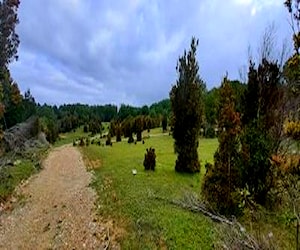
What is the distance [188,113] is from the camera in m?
23.1

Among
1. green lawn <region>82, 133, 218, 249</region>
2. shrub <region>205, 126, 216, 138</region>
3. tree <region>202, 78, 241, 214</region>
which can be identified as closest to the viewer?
green lawn <region>82, 133, 218, 249</region>

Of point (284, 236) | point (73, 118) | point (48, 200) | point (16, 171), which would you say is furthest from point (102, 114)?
point (284, 236)

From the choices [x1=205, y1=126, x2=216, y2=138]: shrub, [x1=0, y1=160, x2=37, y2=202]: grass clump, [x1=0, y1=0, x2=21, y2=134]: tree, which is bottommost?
[x1=0, y1=160, x2=37, y2=202]: grass clump

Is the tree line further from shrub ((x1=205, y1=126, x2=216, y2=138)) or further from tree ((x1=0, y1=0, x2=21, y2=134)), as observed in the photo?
shrub ((x1=205, y1=126, x2=216, y2=138))

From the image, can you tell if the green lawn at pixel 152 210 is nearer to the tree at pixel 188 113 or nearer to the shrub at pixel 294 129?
the tree at pixel 188 113

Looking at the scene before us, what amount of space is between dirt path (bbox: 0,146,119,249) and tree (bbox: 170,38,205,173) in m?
5.44

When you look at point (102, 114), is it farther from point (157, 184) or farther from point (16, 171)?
point (157, 184)

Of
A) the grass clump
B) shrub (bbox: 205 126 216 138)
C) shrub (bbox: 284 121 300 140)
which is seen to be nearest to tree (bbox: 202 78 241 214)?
shrub (bbox: 284 121 300 140)

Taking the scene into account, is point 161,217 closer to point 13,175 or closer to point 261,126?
point 261,126

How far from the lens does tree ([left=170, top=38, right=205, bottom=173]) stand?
23.0 meters

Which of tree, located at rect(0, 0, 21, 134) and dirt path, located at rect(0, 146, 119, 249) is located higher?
tree, located at rect(0, 0, 21, 134)

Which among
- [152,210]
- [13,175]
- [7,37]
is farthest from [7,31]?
[152,210]

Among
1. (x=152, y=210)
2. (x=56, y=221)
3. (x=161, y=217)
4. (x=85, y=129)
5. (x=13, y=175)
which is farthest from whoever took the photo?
(x=85, y=129)

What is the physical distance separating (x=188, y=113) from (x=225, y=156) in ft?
30.1
